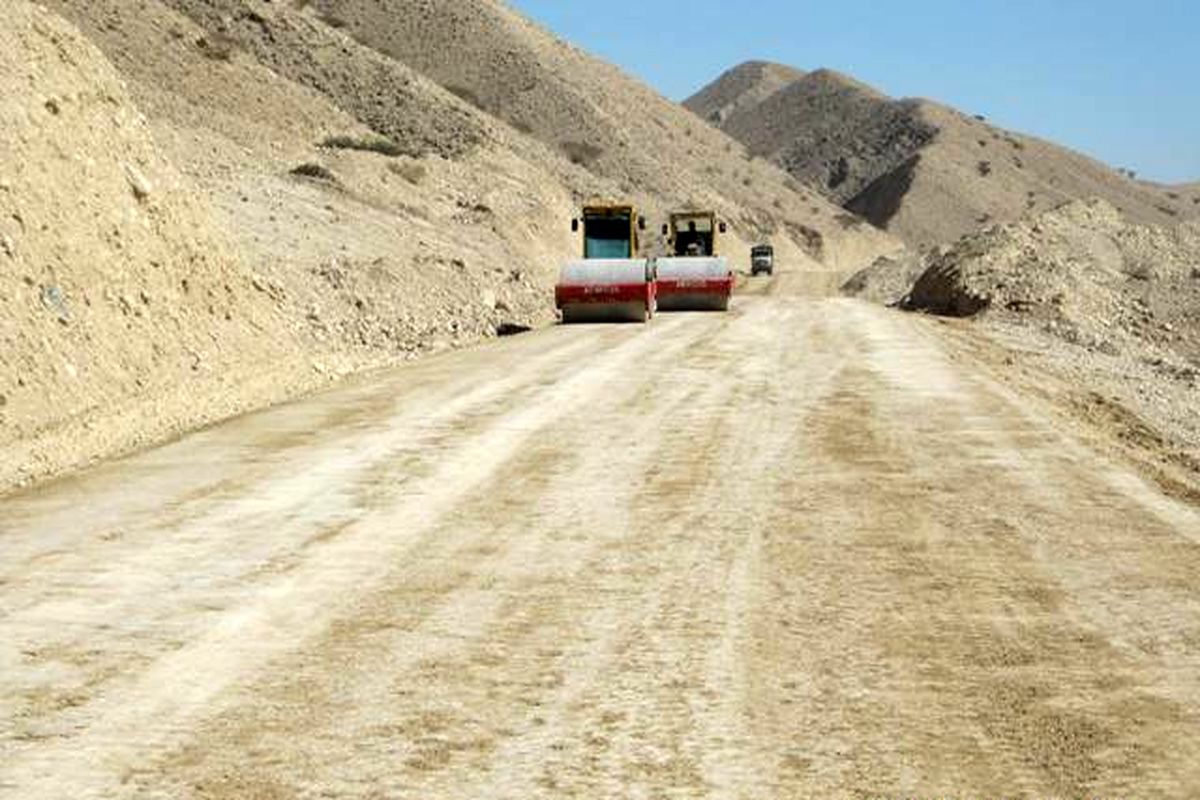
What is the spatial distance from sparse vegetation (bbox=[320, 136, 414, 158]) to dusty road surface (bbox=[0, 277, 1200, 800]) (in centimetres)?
3968

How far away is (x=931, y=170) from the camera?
167250 millimetres

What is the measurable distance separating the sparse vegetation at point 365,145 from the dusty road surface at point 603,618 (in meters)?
39.7

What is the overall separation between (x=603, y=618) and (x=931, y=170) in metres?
167

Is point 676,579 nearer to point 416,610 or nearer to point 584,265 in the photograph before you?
point 416,610

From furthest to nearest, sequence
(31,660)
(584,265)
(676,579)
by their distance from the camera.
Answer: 1. (584,265)
2. (676,579)
3. (31,660)

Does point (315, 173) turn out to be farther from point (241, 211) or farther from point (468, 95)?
point (468, 95)

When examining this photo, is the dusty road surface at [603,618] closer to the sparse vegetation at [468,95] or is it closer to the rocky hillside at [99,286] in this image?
the rocky hillside at [99,286]

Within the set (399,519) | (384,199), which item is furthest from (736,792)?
(384,199)

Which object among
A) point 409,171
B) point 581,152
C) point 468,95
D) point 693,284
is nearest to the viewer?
point 693,284

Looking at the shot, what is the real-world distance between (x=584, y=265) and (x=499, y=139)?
43.1 meters

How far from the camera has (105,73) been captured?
20.3 metres

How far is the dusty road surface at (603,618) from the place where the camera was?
5879 millimetres

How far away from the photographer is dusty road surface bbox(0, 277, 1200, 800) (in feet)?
19.3

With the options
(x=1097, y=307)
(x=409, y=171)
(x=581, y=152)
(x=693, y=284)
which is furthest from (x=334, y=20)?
(x=1097, y=307)
